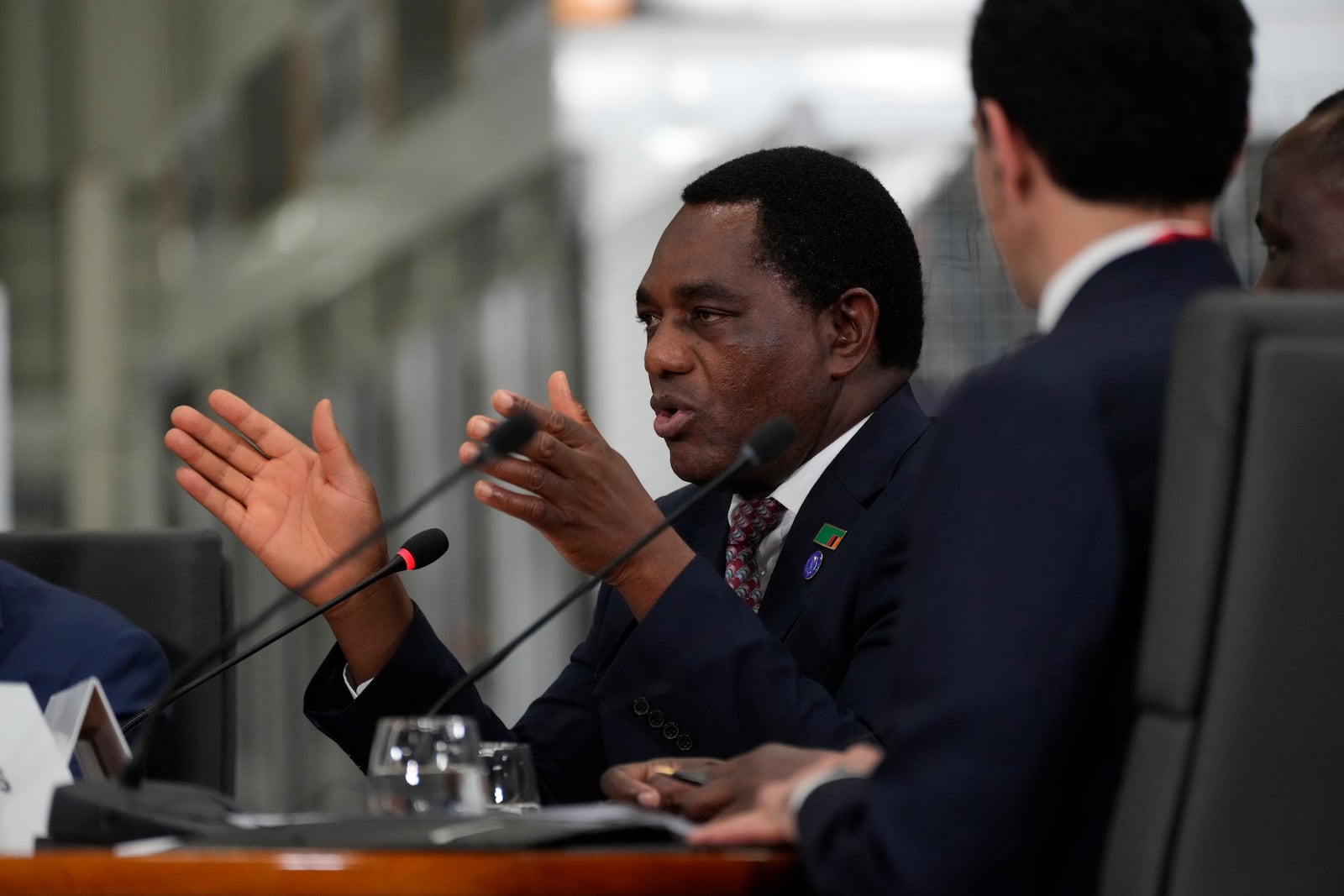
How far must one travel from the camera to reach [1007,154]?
1069 millimetres

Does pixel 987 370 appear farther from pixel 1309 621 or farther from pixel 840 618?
pixel 840 618

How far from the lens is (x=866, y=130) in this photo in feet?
14.1

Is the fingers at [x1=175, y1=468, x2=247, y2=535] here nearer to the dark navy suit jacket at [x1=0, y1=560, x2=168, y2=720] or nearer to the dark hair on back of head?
the dark navy suit jacket at [x1=0, y1=560, x2=168, y2=720]

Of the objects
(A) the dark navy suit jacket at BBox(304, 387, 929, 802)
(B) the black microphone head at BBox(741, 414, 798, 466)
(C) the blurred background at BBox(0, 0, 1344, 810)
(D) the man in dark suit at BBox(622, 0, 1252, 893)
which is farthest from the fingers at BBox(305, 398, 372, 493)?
(C) the blurred background at BBox(0, 0, 1344, 810)

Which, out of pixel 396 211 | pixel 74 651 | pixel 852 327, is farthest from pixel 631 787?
pixel 396 211

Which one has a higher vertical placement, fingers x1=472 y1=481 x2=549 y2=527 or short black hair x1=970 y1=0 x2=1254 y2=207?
short black hair x1=970 y1=0 x2=1254 y2=207

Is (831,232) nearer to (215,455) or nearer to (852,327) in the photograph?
(852,327)

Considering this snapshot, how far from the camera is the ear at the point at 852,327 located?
1.85m

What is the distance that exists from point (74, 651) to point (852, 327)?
3.12 ft

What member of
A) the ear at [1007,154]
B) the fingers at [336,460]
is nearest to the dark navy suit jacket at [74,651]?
the fingers at [336,460]

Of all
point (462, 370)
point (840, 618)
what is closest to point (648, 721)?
point (840, 618)

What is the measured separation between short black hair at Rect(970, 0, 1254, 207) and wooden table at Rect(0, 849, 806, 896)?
0.49 metres

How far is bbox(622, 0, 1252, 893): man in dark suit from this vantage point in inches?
37.1

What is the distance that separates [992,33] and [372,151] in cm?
496
